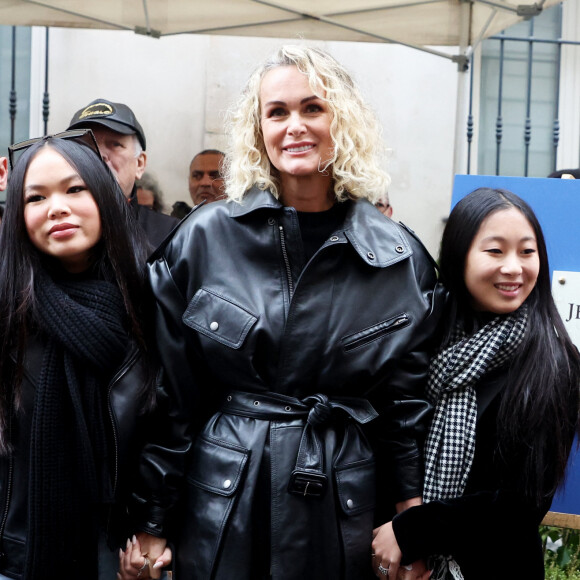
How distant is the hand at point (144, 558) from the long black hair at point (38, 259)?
45cm

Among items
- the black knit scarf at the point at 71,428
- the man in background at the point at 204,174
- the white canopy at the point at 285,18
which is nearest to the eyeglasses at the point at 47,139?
the black knit scarf at the point at 71,428

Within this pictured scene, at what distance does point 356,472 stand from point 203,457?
420 millimetres

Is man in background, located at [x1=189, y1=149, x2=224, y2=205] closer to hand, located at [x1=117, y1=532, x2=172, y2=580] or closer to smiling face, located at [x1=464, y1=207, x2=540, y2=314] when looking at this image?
smiling face, located at [x1=464, y1=207, x2=540, y2=314]

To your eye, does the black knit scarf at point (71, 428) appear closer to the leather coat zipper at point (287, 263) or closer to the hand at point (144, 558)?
the hand at point (144, 558)

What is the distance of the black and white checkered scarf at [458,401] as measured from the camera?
2475 millimetres

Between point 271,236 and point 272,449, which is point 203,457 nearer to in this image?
point 272,449

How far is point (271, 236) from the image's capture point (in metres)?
2.49

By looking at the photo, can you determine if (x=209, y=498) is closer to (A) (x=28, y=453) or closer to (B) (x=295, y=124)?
(A) (x=28, y=453)

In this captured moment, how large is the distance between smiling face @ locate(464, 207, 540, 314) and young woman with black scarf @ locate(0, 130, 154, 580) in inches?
38.5

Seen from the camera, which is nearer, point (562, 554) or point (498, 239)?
point (498, 239)

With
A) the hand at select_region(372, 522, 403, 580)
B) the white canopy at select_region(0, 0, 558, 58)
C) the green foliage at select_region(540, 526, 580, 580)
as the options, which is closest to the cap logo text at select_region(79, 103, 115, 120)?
the white canopy at select_region(0, 0, 558, 58)

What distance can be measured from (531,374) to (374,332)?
0.46m

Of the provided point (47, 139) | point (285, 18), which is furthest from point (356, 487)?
point (285, 18)

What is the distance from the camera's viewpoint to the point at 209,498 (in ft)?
7.93
